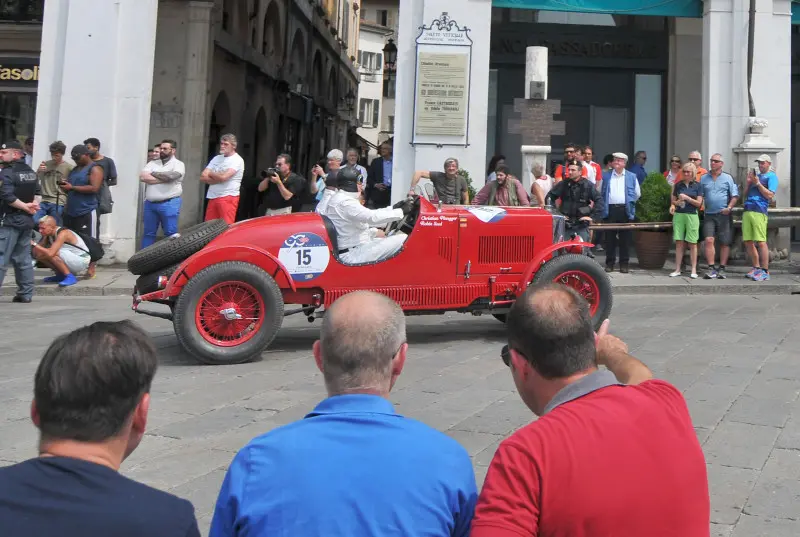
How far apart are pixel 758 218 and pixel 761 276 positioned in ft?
2.58

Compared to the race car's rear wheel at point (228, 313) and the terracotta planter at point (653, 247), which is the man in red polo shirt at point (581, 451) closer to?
the race car's rear wheel at point (228, 313)

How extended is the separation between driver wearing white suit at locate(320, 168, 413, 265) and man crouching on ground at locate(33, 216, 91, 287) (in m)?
4.95

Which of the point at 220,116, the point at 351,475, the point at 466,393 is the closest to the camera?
the point at 351,475

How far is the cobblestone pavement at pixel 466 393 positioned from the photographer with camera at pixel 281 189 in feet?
8.65

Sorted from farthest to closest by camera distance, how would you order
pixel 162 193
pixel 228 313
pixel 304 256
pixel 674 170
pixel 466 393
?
pixel 674 170 → pixel 162 193 → pixel 304 256 → pixel 228 313 → pixel 466 393

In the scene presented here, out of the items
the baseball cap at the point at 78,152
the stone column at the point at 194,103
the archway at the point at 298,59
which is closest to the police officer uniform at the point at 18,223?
the baseball cap at the point at 78,152

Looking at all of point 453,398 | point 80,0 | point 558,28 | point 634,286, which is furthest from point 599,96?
point 453,398

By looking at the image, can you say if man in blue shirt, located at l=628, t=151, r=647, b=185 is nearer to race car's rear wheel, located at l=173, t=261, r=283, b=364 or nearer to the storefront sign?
the storefront sign

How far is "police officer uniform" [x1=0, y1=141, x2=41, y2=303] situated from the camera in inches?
399

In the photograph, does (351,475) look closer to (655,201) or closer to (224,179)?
(224,179)

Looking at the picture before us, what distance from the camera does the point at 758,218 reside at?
41.3 ft

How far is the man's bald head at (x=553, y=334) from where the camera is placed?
2.23m

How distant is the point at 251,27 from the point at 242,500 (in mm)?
22804

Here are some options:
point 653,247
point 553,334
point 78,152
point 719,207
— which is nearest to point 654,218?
point 653,247
